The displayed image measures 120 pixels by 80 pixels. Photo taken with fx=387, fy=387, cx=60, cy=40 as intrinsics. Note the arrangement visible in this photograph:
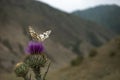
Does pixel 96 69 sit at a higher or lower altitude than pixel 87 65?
lower

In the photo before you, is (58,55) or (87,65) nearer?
(87,65)

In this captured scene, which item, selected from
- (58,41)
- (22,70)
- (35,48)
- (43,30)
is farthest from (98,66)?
(58,41)

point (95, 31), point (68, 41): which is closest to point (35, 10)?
point (68, 41)

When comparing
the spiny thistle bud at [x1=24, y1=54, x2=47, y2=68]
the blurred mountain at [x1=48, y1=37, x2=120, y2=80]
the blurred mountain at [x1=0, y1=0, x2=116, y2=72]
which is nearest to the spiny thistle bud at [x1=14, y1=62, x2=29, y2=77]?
the spiny thistle bud at [x1=24, y1=54, x2=47, y2=68]

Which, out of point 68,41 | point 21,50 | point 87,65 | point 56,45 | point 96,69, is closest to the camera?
point 96,69

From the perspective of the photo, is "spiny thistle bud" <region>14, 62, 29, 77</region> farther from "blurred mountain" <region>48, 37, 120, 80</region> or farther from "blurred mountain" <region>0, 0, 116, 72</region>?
"blurred mountain" <region>0, 0, 116, 72</region>

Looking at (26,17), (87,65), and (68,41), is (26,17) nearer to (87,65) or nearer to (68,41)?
(68,41)

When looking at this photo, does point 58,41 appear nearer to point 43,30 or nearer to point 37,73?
point 43,30

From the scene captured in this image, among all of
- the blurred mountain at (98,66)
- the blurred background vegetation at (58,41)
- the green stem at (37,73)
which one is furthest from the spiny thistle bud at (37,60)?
the blurred background vegetation at (58,41)
